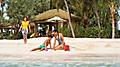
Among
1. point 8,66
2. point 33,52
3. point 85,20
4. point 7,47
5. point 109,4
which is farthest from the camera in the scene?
point 85,20

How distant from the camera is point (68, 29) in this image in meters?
36.1

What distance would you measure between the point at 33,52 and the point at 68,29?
17.9 metres

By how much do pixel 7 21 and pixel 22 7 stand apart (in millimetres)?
2312

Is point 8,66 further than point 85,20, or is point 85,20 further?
point 85,20

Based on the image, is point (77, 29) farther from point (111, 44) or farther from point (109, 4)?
point (111, 44)

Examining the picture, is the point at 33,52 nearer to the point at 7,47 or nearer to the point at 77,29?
the point at 7,47

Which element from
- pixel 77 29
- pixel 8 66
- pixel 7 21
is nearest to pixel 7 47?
pixel 8 66

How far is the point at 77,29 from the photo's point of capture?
3434cm

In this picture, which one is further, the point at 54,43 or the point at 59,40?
the point at 59,40

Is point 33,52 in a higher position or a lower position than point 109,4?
lower

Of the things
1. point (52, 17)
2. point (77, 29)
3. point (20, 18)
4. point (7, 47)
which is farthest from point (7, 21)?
point (7, 47)

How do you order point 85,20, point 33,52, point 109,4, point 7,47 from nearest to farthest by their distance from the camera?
point 33,52 → point 7,47 → point 109,4 → point 85,20

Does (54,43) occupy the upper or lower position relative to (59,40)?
lower

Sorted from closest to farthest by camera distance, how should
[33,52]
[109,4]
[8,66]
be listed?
1. [8,66]
2. [33,52]
3. [109,4]
